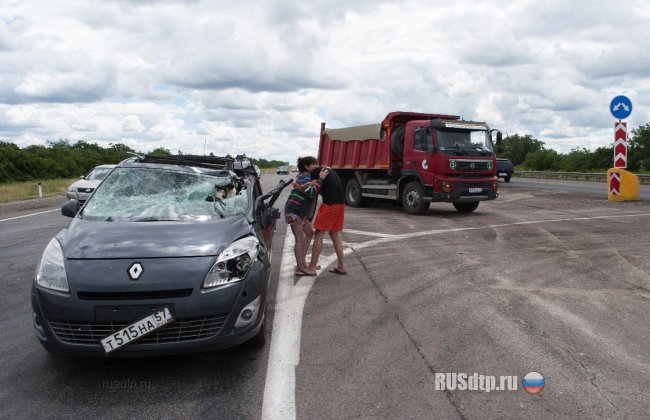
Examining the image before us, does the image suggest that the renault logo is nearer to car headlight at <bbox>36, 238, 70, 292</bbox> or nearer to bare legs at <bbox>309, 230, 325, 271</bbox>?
car headlight at <bbox>36, 238, 70, 292</bbox>

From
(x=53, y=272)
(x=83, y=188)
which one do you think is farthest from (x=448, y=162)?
(x=53, y=272)

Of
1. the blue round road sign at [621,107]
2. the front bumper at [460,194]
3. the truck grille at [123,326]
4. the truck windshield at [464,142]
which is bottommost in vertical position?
the truck grille at [123,326]

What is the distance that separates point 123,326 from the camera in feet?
12.4

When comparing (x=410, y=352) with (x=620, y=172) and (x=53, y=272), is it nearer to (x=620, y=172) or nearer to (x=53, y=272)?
(x=53, y=272)

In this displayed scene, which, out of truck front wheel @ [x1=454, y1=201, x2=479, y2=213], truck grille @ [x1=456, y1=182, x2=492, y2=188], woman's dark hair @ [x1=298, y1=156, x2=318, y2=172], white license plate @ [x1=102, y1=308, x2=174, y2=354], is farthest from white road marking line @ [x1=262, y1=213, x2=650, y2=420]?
truck front wheel @ [x1=454, y1=201, x2=479, y2=213]

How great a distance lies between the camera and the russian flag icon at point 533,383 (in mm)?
3752

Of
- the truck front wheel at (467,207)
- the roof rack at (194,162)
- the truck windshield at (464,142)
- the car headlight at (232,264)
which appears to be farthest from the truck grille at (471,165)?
the car headlight at (232,264)

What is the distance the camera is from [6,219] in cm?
1630

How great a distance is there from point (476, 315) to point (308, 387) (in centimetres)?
226

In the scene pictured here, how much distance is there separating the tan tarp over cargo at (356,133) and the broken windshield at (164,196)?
11648 mm

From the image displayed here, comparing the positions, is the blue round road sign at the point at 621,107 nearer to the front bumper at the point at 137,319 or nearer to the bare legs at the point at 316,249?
the bare legs at the point at 316,249

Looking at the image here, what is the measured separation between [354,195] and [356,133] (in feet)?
6.58

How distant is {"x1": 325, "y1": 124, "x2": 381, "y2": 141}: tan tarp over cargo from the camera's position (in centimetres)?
1732

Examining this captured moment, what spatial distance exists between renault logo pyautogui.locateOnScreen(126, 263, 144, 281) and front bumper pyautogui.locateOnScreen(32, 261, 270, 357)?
17cm
